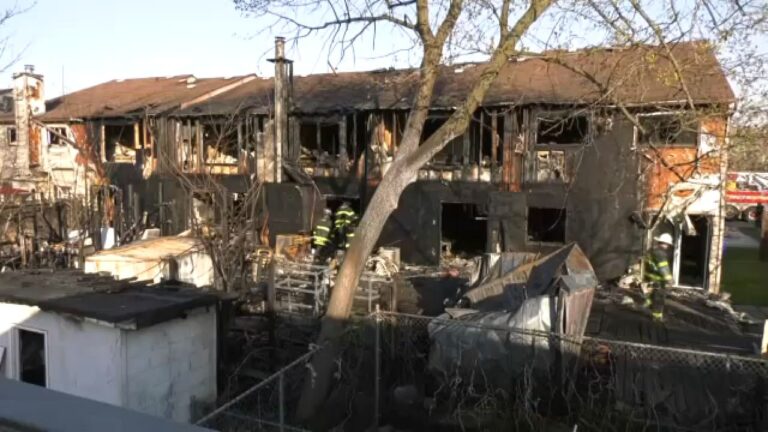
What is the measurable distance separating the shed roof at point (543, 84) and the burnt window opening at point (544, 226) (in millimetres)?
3675

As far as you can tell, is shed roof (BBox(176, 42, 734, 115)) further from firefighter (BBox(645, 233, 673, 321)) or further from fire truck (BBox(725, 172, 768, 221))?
fire truck (BBox(725, 172, 768, 221))

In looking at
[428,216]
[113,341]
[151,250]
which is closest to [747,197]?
[428,216]

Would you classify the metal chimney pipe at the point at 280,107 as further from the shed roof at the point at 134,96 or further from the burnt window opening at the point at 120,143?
the burnt window opening at the point at 120,143

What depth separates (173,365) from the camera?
888cm

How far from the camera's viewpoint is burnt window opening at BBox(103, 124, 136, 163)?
27422mm

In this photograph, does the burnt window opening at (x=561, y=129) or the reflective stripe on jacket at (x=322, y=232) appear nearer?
the burnt window opening at (x=561, y=129)

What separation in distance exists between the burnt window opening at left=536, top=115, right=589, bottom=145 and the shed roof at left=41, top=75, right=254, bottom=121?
13.9 meters

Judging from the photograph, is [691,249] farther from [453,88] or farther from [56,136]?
[56,136]

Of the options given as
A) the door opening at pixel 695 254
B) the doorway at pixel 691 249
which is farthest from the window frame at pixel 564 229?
the door opening at pixel 695 254

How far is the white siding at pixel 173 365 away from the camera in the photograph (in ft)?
27.3

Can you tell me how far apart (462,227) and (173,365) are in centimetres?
1619

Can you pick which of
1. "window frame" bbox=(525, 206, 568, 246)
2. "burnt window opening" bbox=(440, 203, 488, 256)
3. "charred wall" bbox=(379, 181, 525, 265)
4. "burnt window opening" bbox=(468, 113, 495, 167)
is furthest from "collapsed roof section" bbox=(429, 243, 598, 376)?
"burnt window opening" bbox=(440, 203, 488, 256)

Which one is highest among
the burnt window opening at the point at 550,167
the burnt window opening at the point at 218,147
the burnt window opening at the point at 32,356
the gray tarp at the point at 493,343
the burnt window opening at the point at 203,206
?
the burnt window opening at the point at 218,147

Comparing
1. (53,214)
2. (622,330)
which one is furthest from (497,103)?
(53,214)
